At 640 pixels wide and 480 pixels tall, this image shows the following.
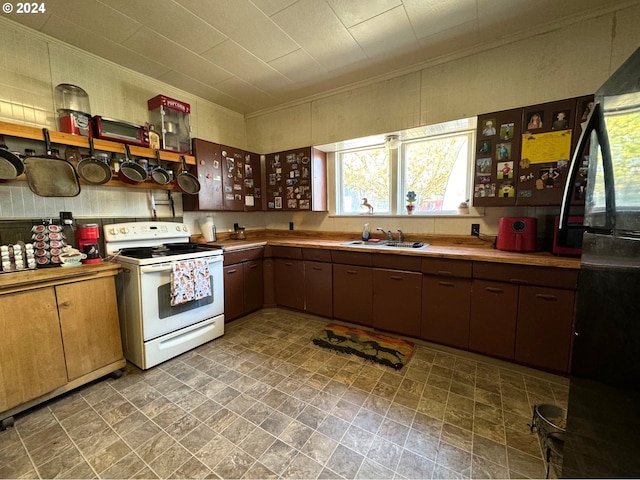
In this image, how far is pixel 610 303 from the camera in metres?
0.71

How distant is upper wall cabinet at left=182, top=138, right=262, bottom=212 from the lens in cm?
292

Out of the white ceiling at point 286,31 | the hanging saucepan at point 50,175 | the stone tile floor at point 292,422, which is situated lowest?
the stone tile floor at point 292,422

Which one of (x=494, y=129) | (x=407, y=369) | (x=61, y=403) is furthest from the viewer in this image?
(x=494, y=129)

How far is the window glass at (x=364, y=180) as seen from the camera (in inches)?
126

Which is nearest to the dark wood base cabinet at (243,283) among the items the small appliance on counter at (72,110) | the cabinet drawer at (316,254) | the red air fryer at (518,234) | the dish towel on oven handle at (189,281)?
the dish towel on oven handle at (189,281)

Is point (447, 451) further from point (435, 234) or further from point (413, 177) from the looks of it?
point (413, 177)

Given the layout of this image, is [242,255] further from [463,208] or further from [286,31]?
[463,208]

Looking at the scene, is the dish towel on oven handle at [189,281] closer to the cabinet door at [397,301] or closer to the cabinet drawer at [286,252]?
the cabinet drawer at [286,252]

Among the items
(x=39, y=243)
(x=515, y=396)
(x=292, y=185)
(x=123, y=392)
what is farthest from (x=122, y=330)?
(x=515, y=396)

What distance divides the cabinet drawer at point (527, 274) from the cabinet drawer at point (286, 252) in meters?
1.79

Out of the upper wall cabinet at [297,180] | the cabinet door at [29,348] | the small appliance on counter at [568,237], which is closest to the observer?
the cabinet door at [29,348]

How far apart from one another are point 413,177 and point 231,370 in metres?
2.71

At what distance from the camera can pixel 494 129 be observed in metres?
2.23

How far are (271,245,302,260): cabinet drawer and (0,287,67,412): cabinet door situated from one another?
1.96 metres
